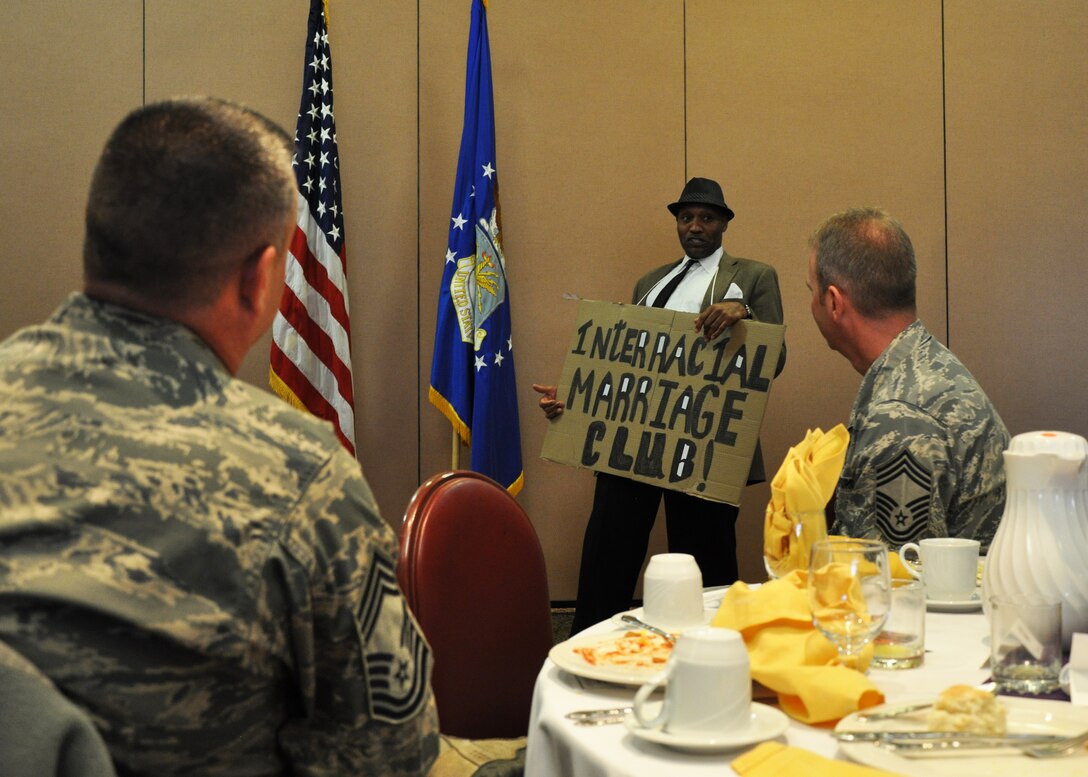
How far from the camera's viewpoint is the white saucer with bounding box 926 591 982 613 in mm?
1568

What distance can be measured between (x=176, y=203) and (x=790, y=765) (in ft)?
2.39

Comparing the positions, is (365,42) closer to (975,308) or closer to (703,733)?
(975,308)

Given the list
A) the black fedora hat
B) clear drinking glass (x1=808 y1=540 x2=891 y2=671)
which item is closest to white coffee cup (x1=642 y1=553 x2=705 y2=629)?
clear drinking glass (x1=808 y1=540 x2=891 y2=671)

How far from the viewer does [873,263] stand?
7.17 ft

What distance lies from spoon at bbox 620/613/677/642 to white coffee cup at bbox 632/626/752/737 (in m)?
0.31

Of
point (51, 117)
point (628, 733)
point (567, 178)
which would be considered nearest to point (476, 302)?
point (567, 178)

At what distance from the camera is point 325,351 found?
412 cm

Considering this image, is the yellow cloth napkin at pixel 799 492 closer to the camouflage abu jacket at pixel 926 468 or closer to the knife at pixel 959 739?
the camouflage abu jacket at pixel 926 468

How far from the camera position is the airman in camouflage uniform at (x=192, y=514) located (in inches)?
32.2

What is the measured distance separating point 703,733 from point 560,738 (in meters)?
0.18

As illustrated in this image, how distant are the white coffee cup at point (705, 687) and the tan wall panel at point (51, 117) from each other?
3995mm

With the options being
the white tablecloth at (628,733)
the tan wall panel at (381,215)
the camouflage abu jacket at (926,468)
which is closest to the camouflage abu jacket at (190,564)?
the white tablecloth at (628,733)

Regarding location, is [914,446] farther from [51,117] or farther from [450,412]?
[51,117]

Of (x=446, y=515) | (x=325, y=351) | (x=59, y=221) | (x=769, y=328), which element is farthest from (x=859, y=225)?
(x=59, y=221)
